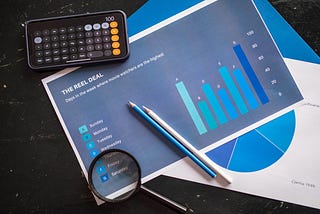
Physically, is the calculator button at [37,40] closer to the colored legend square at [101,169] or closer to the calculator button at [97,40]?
the calculator button at [97,40]

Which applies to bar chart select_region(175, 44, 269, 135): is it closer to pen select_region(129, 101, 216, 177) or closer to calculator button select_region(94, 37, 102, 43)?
pen select_region(129, 101, 216, 177)

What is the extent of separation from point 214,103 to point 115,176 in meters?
0.21

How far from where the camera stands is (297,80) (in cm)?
70

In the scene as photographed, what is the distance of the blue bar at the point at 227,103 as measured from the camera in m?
0.70

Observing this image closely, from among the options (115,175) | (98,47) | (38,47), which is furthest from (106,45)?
(115,175)

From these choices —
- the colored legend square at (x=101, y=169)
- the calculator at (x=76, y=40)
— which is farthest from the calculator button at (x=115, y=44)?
the colored legend square at (x=101, y=169)

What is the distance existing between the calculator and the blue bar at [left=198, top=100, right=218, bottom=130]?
15cm

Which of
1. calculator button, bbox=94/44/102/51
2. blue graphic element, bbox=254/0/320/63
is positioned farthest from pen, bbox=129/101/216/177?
blue graphic element, bbox=254/0/320/63

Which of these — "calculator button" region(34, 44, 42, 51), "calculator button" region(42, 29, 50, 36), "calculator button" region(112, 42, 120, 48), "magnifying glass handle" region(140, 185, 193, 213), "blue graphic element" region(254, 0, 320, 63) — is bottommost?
"magnifying glass handle" region(140, 185, 193, 213)

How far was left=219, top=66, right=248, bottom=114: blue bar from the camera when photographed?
0.70 meters

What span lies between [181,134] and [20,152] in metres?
0.28

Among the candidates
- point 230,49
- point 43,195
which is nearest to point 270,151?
point 230,49

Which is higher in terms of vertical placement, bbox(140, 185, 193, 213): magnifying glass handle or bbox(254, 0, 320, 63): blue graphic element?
bbox(254, 0, 320, 63): blue graphic element

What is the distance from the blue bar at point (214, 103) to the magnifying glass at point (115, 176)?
16 cm
